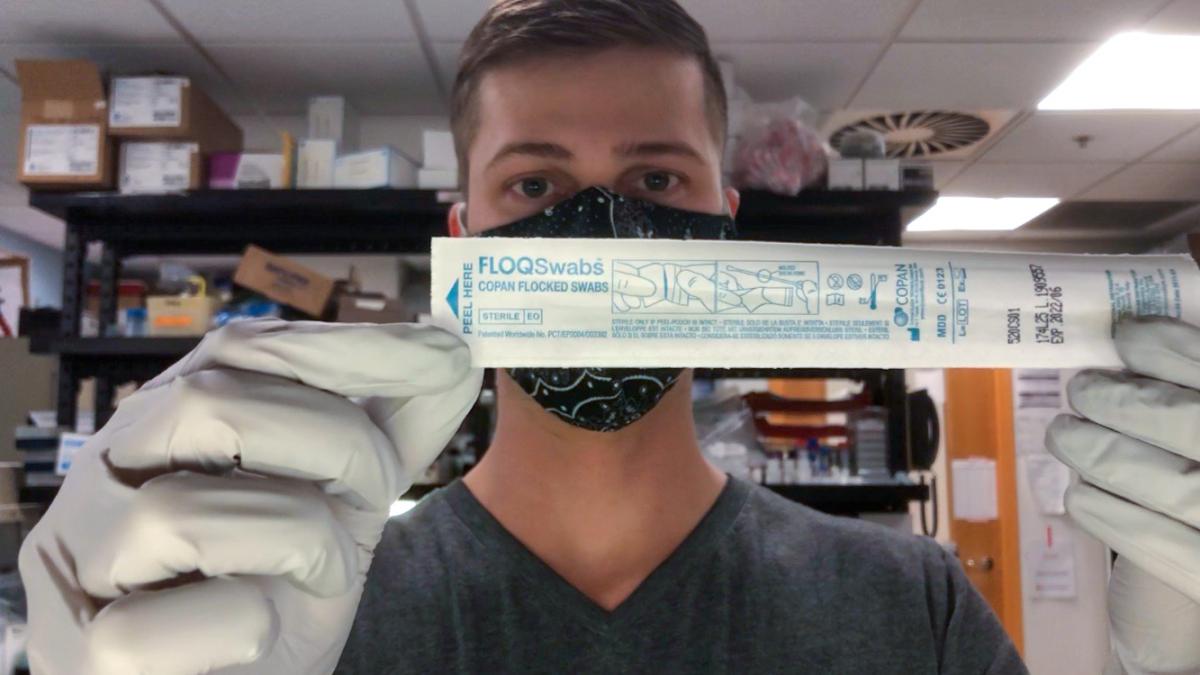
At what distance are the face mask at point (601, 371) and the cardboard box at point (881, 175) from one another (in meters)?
1.91

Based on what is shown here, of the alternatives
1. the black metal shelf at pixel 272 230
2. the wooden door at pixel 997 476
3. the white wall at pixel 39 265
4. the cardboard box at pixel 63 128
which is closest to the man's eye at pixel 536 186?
the black metal shelf at pixel 272 230

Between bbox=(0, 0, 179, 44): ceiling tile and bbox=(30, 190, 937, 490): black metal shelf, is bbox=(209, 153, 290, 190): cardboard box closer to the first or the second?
bbox=(30, 190, 937, 490): black metal shelf

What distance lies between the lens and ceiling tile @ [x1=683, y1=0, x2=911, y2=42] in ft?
8.93

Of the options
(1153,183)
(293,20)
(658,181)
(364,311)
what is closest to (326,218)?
(364,311)

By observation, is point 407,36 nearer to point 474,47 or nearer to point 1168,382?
point 474,47

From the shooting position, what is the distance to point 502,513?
3.69ft

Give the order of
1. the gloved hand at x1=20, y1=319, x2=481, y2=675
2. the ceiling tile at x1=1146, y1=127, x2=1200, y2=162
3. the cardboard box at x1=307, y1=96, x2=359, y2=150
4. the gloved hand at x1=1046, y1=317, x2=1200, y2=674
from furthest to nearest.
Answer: the ceiling tile at x1=1146, y1=127, x2=1200, y2=162, the cardboard box at x1=307, y1=96, x2=359, y2=150, the gloved hand at x1=1046, y1=317, x2=1200, y2=674, the gloved hand at x1=20, y1=319, x2=481, y2=675

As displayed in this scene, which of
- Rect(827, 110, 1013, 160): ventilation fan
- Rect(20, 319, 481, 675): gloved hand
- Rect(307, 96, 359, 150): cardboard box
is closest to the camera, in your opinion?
Rect(20, 319, 481, 675): gloved hand

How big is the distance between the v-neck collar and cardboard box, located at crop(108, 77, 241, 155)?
2410 mm

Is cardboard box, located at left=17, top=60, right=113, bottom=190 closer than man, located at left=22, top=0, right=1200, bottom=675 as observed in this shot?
No

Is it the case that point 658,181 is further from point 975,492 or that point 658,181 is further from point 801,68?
point 975,492

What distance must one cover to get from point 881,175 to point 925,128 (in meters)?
1.27

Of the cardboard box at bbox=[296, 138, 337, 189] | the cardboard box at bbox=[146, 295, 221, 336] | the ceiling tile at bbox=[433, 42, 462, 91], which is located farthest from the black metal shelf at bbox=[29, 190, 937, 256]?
the ceiling tile at bbox=[433, 42, 462, 91]

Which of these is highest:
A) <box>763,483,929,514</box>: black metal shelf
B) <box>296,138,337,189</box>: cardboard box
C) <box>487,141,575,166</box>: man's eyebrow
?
<box>296,138,337,189</box>: cardboard box
